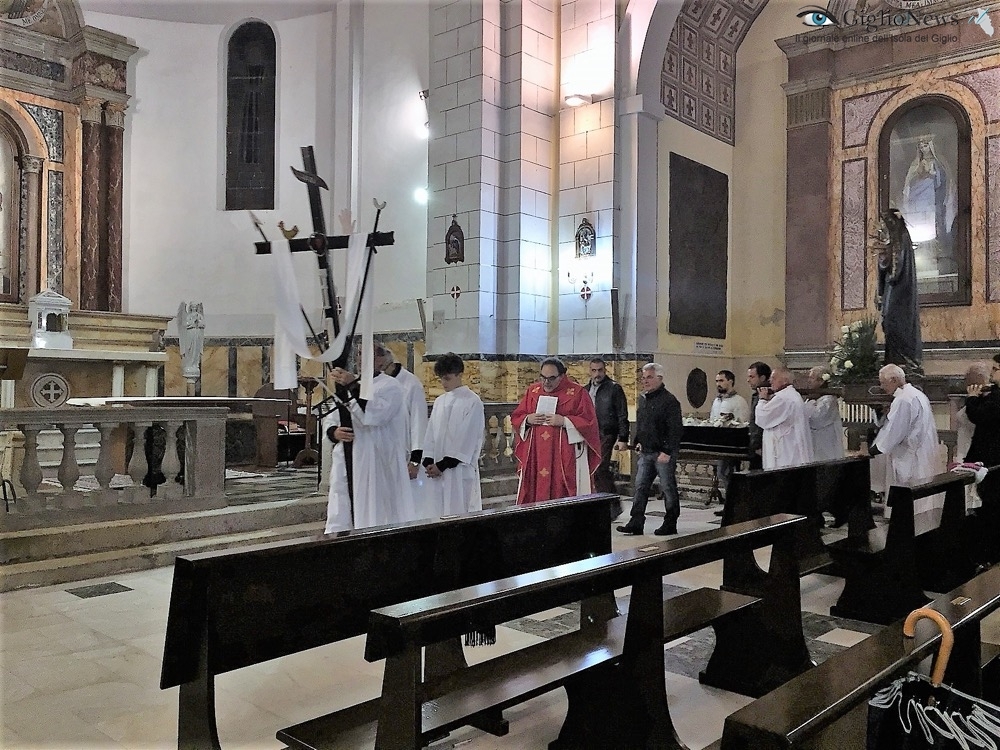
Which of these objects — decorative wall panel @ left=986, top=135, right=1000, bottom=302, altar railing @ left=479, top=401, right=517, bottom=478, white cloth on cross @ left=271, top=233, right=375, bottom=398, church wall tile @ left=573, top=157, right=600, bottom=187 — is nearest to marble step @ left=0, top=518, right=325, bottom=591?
white cloth on cross @ left=271, top=233, right=375, bottom=398

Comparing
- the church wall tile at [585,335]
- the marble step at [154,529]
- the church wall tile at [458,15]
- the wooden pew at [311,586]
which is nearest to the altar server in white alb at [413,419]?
the marble step at [154,529]

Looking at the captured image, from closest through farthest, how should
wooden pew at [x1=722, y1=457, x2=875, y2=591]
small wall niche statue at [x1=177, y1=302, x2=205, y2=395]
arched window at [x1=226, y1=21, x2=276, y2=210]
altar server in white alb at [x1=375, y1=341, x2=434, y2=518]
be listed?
wooden pew at [x1=722, y1=457, x2=875, y2=591] → altar server in white alb at [x1=375, y1=341, x2=434, y2=518] → small wall niche statue at [x1=177, y1=302, x2=205, y2=395] → arched window at [x1=226, y1=21, x2=276, y2=210]

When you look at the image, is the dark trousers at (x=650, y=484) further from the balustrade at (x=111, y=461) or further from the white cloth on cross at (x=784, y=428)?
the balustrade at (x=111, y=461)

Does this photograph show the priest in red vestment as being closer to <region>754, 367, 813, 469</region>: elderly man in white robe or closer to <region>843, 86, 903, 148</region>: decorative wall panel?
<region>754, 367, 813, 469</region>: elderly man in white robe

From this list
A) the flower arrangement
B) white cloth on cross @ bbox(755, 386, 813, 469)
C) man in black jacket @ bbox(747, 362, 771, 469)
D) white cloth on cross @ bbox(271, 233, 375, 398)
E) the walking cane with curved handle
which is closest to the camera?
the walking cane with curved handle

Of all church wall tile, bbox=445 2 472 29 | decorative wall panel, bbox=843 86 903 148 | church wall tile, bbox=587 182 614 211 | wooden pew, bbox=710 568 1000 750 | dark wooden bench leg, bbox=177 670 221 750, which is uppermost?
church wall tile, bbox=445 2 472 29

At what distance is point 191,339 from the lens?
13.0m

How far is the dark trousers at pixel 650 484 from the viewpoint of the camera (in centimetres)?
709

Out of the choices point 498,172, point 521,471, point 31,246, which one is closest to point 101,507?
point 521,471

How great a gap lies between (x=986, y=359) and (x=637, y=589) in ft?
30.9

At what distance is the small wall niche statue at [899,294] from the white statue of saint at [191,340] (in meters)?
9.79

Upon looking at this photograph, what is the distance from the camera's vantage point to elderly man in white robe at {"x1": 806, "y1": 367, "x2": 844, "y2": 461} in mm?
8211

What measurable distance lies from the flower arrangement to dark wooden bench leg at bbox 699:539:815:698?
19.3 ft

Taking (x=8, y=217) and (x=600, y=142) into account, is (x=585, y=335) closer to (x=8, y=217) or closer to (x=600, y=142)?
(x=600, y=142)
